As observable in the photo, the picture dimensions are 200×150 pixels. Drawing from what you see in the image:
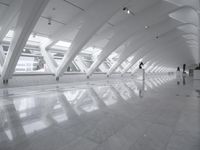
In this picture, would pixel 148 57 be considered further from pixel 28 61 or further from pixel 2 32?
pixel 2 32

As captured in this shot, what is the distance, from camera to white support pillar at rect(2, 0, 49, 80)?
7.69 meters

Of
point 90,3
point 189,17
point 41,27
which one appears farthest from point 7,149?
point 189,17

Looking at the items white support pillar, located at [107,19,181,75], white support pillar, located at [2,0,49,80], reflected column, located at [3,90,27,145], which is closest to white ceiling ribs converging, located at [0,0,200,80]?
white support pillar, located at [2,0,49,80]

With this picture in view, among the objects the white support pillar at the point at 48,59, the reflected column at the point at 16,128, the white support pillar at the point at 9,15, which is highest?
the white support pillar at the point at 9,15

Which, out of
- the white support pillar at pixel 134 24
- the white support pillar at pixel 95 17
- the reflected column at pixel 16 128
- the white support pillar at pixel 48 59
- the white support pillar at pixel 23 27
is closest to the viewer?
the reflected column at pixel 16 128

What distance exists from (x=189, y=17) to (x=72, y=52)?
45.4ft

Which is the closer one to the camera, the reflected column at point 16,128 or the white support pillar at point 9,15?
the reflected column at point 16,128

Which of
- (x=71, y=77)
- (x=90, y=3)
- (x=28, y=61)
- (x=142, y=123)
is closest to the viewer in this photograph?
(x=142, y=123)

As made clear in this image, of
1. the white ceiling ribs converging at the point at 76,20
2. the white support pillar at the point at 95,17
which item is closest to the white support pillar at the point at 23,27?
the white ceiling ribs converging at the point at 76,20

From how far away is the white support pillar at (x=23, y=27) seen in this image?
769cm

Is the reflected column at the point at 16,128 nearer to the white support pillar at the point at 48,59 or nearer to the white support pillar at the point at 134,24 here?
the white support pillar at the point at 48,59

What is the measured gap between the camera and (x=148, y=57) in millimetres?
33844

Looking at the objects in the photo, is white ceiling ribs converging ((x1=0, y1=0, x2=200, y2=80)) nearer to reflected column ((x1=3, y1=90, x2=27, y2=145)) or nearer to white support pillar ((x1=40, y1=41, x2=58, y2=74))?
white support pillar ((x1=40, y1=41, x2=58, y2=74))

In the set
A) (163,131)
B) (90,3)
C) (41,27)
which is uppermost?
(90,3)
